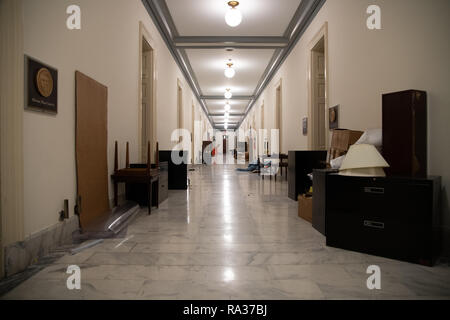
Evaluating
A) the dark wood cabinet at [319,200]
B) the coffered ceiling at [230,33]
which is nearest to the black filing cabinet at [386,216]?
the dark wood cabinet at [319,200]

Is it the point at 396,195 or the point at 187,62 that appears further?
the point at 187,62

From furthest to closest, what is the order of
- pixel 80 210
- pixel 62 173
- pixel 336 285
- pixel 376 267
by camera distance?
pixel 80 210 < pixel 62 173 < pixel 376 267 < pixel 336 285

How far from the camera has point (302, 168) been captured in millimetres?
5258

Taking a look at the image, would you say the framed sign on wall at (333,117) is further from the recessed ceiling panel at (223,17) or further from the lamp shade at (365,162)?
the recessed ceiling panel at (223,17)

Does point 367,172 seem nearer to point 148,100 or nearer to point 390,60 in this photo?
point 390,60

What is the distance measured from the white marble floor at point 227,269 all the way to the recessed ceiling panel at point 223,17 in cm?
458

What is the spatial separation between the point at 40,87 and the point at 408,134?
317 centimetres

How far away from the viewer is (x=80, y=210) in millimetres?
3066

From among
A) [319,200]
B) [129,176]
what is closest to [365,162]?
[319,200]

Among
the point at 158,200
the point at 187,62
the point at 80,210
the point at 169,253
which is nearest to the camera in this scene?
the point at 169,253

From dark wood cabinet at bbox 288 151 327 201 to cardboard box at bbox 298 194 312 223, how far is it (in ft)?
4.16
